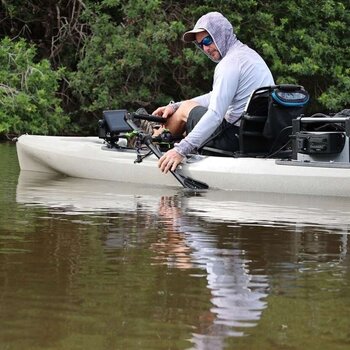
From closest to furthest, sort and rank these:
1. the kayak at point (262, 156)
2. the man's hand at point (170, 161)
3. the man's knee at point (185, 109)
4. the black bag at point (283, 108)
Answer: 1. the kayak at point (262, 156)
2. the black bag at point (283, 108)
3. the man's hand at point (170, 161)
4. the man's knee at point (185, 109)

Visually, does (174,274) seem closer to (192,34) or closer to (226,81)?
(226,81)

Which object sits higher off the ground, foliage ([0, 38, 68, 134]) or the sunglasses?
the sunglasses

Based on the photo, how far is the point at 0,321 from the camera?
15.4 feet

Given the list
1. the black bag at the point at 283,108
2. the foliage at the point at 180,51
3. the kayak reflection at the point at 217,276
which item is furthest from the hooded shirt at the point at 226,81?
the foliage at the point at 180,51

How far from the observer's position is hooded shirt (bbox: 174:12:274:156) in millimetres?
10000

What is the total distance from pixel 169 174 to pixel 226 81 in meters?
0.99

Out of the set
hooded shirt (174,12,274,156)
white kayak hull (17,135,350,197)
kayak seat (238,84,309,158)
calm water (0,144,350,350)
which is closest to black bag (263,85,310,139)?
kayak seat (238,84,309,158)

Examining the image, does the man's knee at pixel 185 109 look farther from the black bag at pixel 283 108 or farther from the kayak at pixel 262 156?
the black bag at pixel 283 108

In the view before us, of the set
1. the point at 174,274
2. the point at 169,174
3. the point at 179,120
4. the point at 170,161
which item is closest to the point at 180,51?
the point at 179,120

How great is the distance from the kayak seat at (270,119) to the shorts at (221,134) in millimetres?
137

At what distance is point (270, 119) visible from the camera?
9.96 metres

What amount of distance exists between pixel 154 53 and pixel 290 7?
2.38 meters

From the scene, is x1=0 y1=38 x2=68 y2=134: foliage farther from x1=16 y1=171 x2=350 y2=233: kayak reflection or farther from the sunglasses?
the sunglasses

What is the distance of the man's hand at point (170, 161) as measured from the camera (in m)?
10.1
